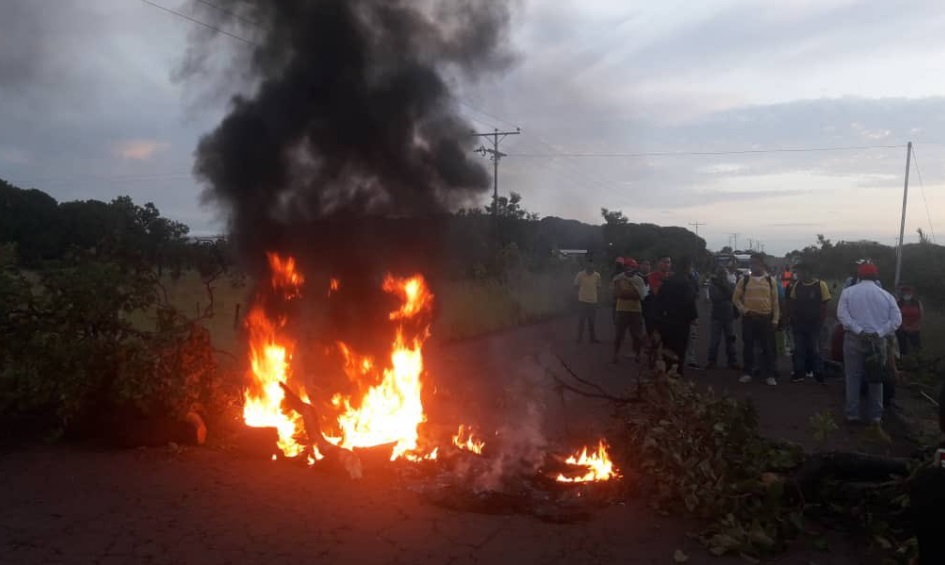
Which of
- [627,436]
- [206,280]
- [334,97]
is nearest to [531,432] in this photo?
[627,436]

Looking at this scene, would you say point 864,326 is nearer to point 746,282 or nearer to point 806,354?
point 746,282

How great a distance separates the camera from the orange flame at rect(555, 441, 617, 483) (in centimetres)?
629

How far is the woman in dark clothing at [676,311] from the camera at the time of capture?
9.93 meters

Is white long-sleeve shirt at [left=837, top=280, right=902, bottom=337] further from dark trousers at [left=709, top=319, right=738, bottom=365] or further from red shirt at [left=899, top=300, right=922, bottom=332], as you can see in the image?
red shirt at [left=899, top=300, right=922, bottom=332]

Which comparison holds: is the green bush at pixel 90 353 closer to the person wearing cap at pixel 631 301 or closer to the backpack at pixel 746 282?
the person wearing cap at pixel 631 301

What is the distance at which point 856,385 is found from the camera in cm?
841

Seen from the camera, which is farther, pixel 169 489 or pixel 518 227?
pixel 518 227

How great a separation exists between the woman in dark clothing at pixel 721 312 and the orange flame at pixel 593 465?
5548mm

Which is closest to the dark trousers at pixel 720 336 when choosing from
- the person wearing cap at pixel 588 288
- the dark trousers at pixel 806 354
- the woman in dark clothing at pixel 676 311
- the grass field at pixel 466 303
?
the dark trousers at pixel 806 354

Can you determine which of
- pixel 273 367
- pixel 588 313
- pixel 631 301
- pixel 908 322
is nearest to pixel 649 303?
pixel 631 301

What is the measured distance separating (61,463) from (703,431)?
5.74 m

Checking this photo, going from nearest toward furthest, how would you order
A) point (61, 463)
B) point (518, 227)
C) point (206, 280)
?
point (61, 463) < point (206, 280) < point (518, 227)

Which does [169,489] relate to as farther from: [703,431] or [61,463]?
[703,431]

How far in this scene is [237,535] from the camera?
202 inches
